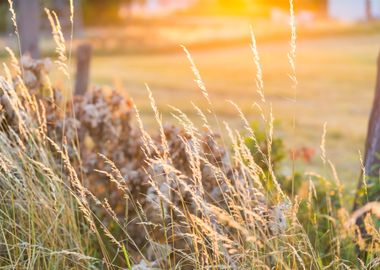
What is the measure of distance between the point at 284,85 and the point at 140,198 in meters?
14.9

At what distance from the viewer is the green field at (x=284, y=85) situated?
1298 centimetres

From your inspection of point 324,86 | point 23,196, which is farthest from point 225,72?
point 23,196

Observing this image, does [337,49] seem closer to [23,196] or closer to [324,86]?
[324,86]

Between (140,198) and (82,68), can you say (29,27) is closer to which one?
(82,68)

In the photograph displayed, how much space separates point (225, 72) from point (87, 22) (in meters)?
24.5

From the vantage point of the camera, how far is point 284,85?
20.2 m

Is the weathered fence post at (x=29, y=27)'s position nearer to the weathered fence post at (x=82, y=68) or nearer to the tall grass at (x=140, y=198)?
the weathered fence post at (x=82, y=68)

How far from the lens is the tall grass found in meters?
3.82

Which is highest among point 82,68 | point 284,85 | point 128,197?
point 128,197

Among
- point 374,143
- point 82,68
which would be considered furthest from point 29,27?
point 374,143

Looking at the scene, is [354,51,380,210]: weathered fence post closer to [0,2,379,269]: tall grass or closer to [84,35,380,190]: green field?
[0,2,379,269]: tall grass

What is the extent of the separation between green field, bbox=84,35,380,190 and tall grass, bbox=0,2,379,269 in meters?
1.93

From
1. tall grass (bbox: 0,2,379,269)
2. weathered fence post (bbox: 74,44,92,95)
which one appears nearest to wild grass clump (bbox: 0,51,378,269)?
tall grass (bbox: 0,2,379,269)

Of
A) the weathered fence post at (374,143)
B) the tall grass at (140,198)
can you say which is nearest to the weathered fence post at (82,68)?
the tall grass at (140,198)
